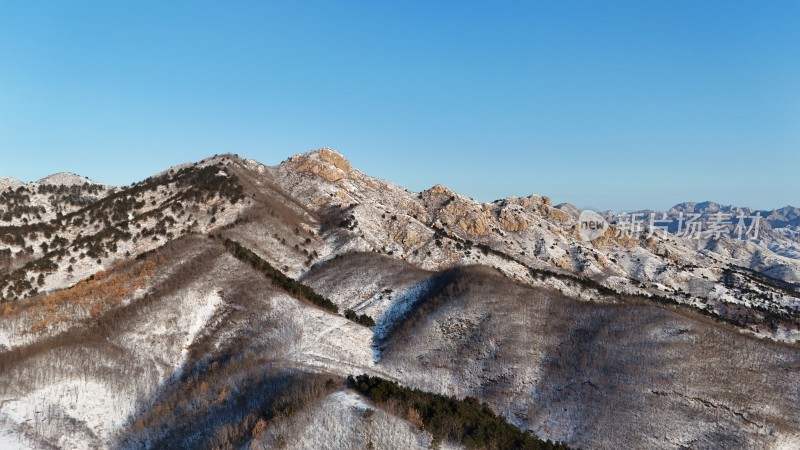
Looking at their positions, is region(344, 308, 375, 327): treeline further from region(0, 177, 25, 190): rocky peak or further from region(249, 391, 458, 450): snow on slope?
region(0, 177, 25, 190): rocky peak

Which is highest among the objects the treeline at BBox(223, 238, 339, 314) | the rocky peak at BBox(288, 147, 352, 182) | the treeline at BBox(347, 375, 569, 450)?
the rocky peak at BBox(288, 147, 352, 182)

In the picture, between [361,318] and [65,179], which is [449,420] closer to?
[361,318]

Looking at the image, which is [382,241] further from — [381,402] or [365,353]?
[381,402]

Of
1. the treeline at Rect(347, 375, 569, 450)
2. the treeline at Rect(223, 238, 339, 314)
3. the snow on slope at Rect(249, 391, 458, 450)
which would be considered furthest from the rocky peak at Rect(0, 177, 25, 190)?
the treeline at Rect(347, 375, 569, 450)

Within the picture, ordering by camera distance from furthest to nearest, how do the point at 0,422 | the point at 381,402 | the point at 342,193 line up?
the point at 342,193 < the point at 0,422 < the point at 381,402

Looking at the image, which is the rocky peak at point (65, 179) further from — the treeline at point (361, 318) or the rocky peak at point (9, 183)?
the treeline at point (361, 318)

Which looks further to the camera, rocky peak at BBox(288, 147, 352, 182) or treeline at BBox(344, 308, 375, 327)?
rocky peak at BBox(288, 147, 352, 182)

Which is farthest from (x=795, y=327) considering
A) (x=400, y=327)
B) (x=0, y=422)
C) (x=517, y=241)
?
(x=0, y=422)
